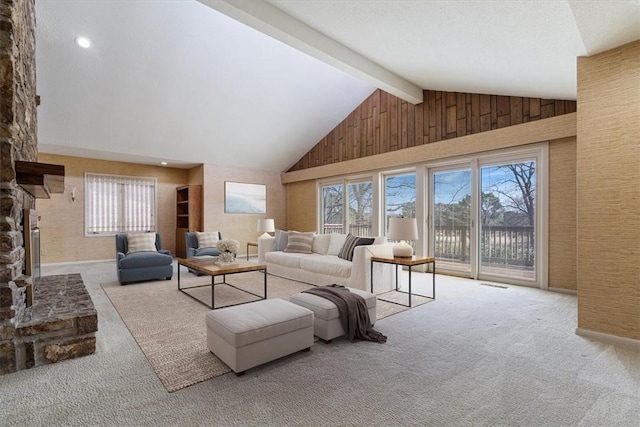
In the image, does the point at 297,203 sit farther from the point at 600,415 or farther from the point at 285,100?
the point at 600,415

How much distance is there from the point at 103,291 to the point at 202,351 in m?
2.99

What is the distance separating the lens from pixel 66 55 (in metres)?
4.62

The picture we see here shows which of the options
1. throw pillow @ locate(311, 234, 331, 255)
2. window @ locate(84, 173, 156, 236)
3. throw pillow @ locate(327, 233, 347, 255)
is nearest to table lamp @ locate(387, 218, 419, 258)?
throw pillow @ locate(327, 233, 347, 255)

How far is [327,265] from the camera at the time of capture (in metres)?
4.75

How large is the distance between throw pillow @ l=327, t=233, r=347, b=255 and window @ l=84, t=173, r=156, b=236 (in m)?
5.44

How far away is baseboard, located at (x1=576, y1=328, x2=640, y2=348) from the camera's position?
104 inches

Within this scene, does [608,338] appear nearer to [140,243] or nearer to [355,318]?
[355,318]

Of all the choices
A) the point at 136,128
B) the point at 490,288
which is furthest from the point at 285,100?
the point at 490,288

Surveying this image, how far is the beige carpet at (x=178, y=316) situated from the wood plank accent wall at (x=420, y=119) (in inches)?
128

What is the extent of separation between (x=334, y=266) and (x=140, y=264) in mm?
3107

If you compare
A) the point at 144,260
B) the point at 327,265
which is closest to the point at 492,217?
the point at 327,265

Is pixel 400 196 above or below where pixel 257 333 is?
above

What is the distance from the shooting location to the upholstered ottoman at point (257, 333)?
218cm

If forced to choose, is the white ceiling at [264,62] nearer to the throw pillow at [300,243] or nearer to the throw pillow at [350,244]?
the throw pillow at [350,244]
